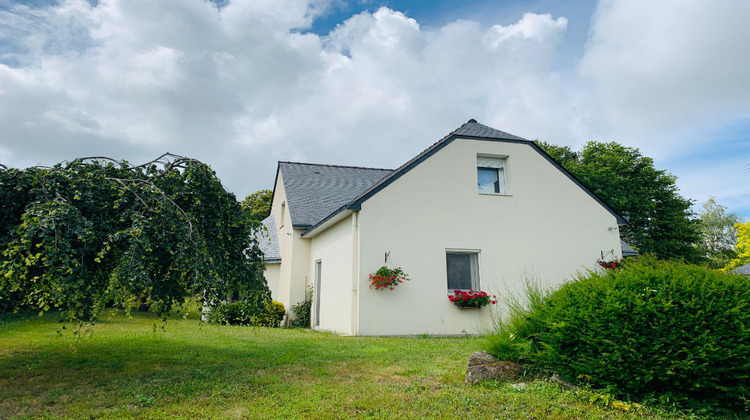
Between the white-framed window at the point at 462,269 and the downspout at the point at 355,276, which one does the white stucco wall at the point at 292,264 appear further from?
the white-framed window at the point at 462,269

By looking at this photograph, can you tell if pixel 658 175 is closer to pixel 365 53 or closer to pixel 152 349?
pixel 365 53

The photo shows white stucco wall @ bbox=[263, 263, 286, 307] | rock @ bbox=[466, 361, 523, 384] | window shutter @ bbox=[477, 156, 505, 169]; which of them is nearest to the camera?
rock @ bbox=[466, 361, 523, 384]

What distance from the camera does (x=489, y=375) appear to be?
464 centimetres

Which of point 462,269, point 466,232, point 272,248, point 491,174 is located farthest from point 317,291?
point 491,174

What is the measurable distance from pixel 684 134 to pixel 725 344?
863 cm

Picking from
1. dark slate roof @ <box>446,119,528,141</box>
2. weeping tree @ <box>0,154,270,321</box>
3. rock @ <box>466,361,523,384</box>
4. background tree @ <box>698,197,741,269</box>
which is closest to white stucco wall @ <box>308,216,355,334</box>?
dark slate roof @ <box>446,119,528,141</box>

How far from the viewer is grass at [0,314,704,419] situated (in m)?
3.73

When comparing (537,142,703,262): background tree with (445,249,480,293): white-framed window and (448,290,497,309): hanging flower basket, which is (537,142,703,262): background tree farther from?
(448,290,497,309): hanging flower basket

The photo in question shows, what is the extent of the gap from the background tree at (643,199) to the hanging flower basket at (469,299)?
55.1ft

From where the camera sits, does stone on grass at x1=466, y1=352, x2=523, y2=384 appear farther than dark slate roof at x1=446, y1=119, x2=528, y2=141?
No

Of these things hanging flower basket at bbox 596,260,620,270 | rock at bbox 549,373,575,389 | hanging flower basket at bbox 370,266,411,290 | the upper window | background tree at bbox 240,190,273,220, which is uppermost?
background tree at bbox 240,190,273,220

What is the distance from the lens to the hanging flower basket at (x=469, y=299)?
34.6ft

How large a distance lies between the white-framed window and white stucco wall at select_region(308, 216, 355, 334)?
2.71m

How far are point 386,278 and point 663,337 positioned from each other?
662 centimetres
